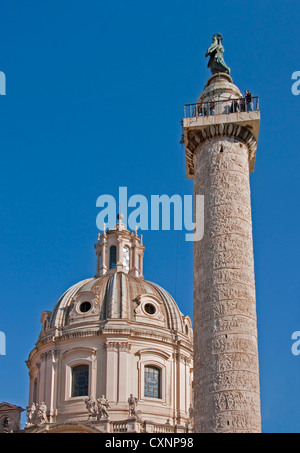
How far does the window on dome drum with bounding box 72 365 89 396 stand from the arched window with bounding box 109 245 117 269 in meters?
8.67

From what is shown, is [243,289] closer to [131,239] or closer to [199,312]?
[199,312]

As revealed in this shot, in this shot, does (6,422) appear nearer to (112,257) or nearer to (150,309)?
(150,309)

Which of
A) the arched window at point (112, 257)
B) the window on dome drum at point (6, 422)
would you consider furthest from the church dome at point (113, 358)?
the arched window at point (112, 257)

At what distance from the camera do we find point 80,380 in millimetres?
44500

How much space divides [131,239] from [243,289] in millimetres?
31151

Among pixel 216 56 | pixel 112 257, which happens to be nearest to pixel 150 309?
pixel 112 257

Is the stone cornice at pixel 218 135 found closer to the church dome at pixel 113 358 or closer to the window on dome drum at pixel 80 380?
the church dome at pixel 113 358

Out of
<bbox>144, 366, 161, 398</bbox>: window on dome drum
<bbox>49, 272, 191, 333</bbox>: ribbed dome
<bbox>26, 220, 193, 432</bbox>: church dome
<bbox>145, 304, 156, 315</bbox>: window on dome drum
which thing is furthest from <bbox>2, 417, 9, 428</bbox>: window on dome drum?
<bbox>145, 304, 156, 315</bbox>: window on dome drum

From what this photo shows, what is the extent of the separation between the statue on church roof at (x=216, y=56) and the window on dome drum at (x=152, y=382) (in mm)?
22648

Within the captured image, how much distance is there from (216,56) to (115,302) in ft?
74.1
